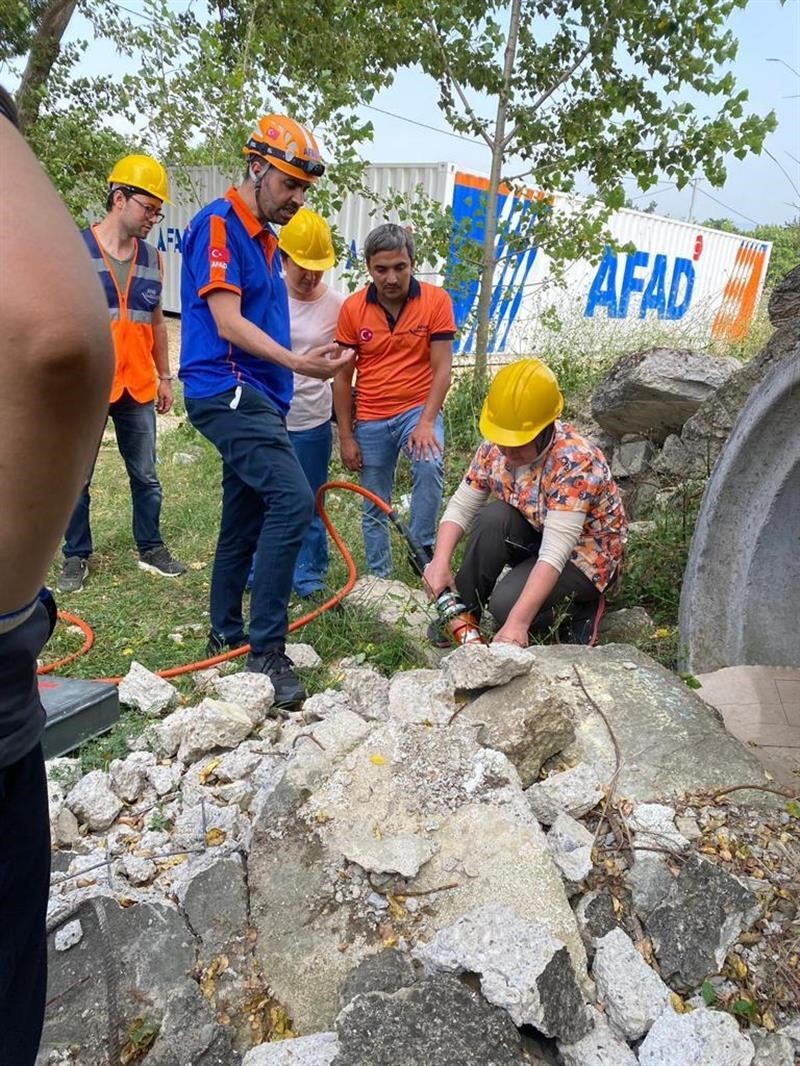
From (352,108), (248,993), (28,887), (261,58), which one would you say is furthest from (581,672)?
(261,58)

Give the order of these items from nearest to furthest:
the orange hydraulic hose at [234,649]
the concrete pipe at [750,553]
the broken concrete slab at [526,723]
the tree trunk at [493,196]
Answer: the broken concrete slab at [526,723], the concrete pipe at [750,553], the orange hydraulic hose at [234,649], the tree trunk at [493,196]

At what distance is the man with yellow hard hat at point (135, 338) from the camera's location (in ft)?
14.1

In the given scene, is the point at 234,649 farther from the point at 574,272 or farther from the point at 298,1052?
the point at 574,272

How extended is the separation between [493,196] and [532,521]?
3.98 m

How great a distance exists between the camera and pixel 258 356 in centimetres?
303

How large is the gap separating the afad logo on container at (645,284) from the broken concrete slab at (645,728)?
10.6 meters

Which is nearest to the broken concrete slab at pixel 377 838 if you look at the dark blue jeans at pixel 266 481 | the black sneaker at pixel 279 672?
the black sneaker at pixel 279 672

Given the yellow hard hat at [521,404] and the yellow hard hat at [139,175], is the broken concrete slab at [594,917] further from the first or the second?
the yellow hard hat at [139,175]

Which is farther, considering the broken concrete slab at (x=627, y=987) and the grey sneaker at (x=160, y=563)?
the grey sneaker at (x=160, y=563)

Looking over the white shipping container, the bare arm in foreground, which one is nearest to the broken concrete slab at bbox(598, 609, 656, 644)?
Answer: the bare arm in foreground

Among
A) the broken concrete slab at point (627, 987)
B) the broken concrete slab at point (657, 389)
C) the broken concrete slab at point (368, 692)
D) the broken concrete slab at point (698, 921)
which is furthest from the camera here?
the broken concrete slab at point (657, 389)

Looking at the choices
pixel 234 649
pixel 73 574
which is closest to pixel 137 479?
pixel 73 574

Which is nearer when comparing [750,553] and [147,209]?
[750,553]

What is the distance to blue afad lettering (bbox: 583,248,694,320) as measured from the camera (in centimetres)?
1382
